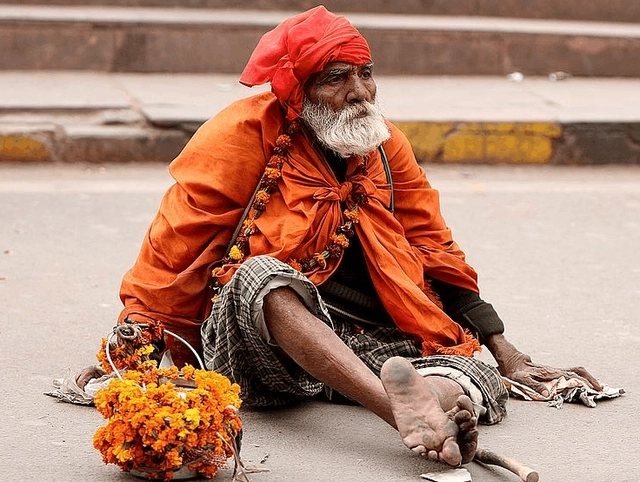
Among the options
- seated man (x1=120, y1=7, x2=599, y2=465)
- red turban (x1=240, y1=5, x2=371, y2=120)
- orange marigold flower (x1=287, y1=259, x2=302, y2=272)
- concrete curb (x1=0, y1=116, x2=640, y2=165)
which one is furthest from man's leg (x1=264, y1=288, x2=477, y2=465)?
concrete curb (x1=0, y1=116, x2=640, y2=165)

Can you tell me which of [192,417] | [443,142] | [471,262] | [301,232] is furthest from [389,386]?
[443,142]

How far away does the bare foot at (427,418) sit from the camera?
3189 mm

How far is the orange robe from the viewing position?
3.77 metres

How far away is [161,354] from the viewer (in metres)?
3.81

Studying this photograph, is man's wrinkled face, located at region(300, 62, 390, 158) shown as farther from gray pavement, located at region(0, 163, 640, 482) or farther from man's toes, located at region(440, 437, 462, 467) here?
man's toes, located at region(440, 437, 462, 467)

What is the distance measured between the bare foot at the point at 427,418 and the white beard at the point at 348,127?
793 millimetres

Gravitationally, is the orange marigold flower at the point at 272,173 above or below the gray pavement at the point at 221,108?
above

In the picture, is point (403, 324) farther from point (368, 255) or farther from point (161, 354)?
point (161, 354)

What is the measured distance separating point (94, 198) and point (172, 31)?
261cm

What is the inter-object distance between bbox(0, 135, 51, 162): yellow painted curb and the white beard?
390 cm

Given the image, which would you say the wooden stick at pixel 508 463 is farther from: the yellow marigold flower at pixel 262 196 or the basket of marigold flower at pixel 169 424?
the yellow marigold flower at pixel 262 196

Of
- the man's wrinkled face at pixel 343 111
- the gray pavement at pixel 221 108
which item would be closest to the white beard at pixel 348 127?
the man's wrinkled face at pixel 343 111

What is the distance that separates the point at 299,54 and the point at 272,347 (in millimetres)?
Answer: 862

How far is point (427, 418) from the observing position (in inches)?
127
